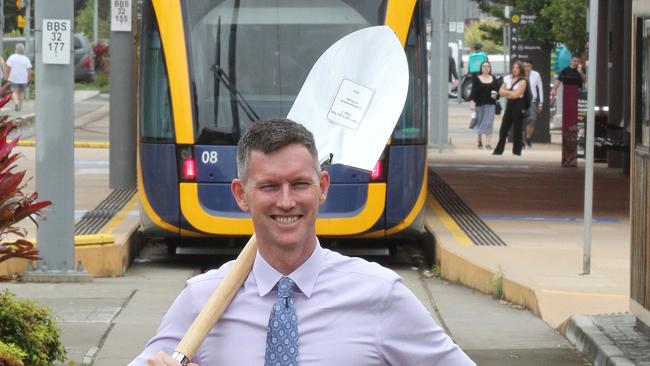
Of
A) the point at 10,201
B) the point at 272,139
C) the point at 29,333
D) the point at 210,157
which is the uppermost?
the point at 272,139

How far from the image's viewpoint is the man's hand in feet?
10.9

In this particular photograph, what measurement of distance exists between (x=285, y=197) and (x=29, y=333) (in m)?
4.88

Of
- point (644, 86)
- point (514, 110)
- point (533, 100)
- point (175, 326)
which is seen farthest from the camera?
point (533, 100)

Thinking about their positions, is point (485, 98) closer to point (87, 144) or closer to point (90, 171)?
point (87, 144)

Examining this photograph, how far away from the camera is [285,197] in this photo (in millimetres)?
3463

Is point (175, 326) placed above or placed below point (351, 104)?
below

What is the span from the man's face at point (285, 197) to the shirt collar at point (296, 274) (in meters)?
0.04

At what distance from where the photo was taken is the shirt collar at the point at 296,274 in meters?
3.45

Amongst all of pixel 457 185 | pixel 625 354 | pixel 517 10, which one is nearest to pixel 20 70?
pixel 517 10

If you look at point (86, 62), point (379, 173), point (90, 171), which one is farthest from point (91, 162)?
point (86, 62)

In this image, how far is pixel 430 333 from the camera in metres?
3.51

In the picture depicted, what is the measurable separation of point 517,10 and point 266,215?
1573 inches

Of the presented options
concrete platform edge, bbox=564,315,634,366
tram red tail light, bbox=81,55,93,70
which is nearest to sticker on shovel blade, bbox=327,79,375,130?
concrete platform edge, bbox=564,315,634,366

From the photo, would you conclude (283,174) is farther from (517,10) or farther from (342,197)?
(517,10)
